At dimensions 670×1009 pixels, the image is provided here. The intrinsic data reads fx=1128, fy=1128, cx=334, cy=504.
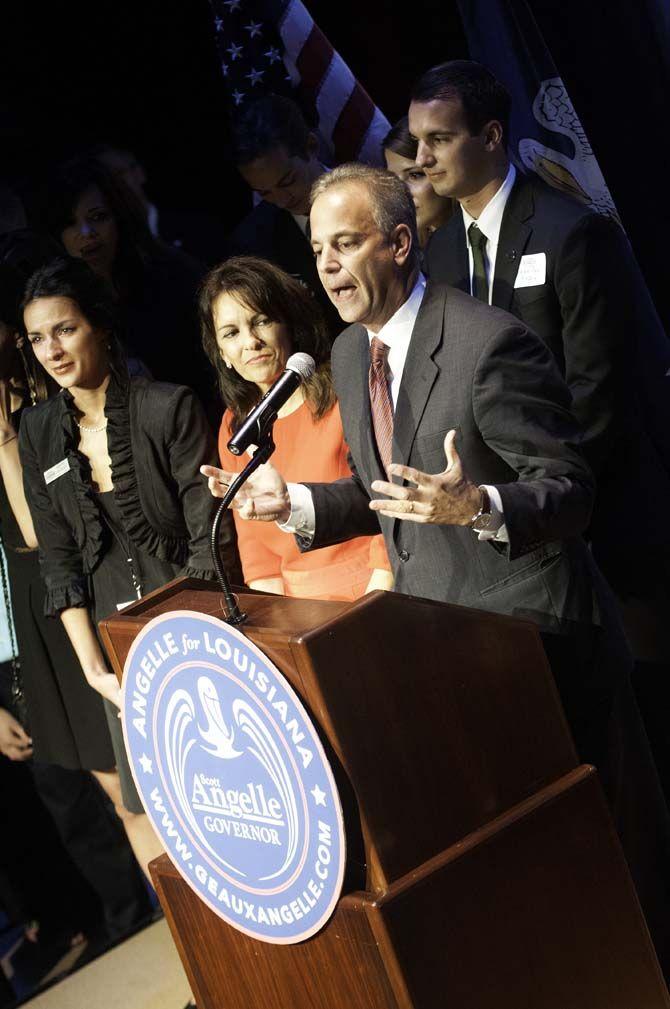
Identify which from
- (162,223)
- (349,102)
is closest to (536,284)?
(349,102)

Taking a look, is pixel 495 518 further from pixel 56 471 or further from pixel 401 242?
pixel 56 471

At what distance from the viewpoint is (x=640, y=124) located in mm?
2932

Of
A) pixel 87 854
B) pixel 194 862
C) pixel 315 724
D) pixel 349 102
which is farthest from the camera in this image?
pixel 87 854

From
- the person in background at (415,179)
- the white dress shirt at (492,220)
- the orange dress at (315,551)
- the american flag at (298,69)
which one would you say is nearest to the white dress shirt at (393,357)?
the orange dress at (315,551)

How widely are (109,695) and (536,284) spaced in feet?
5.25

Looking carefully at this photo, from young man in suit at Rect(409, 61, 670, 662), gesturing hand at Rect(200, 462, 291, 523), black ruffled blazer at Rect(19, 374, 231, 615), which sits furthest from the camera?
black ruffled blazer at Rect(19, 374, 231, 615)

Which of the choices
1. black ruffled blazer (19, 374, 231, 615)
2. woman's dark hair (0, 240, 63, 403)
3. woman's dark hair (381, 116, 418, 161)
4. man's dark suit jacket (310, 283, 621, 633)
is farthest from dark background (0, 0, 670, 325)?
man's dark suit jacket (310, 283, 621, 633)

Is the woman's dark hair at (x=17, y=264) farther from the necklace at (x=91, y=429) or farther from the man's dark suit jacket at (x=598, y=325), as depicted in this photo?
the man's dark suit jacket at (x=598, y=325)

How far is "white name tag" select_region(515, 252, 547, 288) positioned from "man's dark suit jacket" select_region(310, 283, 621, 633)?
0.60m

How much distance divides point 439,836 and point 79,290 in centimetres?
196

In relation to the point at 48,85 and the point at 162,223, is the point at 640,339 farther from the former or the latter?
the point at 48,85

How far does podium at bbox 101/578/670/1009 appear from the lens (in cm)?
156

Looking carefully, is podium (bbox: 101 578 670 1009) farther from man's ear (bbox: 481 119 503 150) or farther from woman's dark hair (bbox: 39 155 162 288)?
woman's dark hair (bbox: 39 155 162 288)

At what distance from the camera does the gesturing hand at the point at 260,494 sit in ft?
6.68
